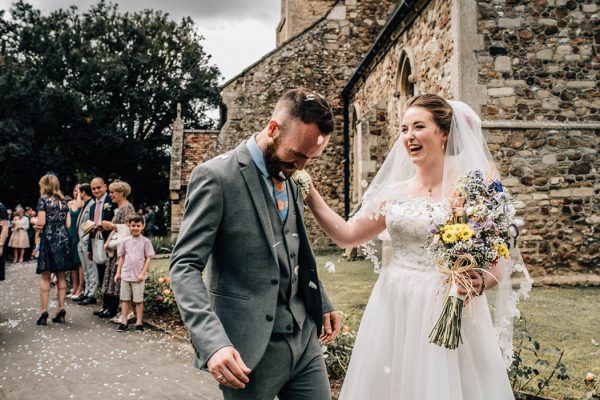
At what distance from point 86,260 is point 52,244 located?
1674 mm

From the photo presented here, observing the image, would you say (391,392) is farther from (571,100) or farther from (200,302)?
(571,100)

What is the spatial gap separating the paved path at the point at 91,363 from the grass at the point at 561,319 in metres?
2.02

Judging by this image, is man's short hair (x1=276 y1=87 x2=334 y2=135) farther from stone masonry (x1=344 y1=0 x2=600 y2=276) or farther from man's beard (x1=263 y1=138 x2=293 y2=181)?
stone masonry (x1=344 y1=0 x2=600 y2=276)

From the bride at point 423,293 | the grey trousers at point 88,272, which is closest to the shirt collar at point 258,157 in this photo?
the bride at point 423,293

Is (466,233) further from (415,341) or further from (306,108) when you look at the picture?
(306,108)

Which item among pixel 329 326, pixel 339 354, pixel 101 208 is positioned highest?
pixel 101 208

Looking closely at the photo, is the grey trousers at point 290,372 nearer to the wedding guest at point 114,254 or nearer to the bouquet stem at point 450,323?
the bouquet stem at point 450,323

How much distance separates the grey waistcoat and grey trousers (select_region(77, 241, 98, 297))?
7546 mm

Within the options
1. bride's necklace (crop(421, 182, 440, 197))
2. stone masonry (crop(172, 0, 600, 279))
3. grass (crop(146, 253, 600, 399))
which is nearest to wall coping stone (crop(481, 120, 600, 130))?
stone masonry (crop(172, 0, 600, 279))

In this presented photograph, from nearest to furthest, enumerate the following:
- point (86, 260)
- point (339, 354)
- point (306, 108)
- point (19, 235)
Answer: point (306, 108) → point (339, 354) → point (86, 260) → point (19, 235)

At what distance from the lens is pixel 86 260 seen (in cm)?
919

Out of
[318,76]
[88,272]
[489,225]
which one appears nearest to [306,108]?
[489,225]

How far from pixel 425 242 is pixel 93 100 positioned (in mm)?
32648

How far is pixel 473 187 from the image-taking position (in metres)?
2.64
